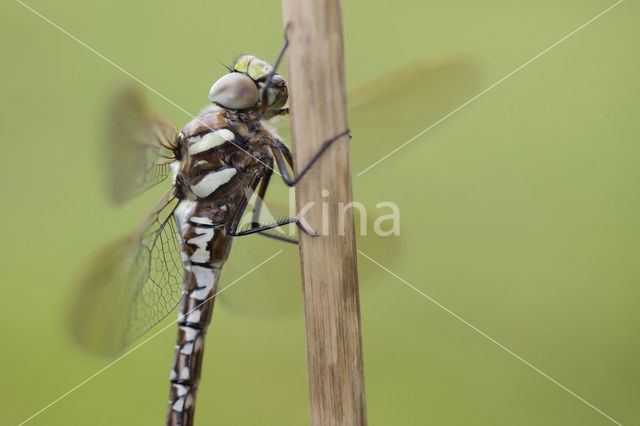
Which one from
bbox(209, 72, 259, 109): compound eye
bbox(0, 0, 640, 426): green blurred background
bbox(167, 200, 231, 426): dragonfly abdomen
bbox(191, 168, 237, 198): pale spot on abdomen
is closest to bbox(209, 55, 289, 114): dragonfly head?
bbox(209, 72, 259, 109): compound eye

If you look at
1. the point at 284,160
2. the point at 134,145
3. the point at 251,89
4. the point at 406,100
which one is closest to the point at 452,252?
the point at 406,100

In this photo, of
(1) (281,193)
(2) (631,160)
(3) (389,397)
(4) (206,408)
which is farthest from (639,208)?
(4) (206,408)

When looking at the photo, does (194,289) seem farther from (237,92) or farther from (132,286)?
(237,92)

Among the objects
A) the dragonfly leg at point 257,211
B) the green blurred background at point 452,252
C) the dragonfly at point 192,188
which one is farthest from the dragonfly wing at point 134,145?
the green blurred background at point 452,252

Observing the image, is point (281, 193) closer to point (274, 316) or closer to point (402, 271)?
point (274, 316)

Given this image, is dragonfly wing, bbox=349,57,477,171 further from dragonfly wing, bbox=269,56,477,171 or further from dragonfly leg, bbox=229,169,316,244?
dragonfly leg, bbox=229,169,316,244

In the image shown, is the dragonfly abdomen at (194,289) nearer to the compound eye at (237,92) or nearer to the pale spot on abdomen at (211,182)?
the pale spot on abdomen at (211,182)

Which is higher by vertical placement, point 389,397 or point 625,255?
point 625,255
